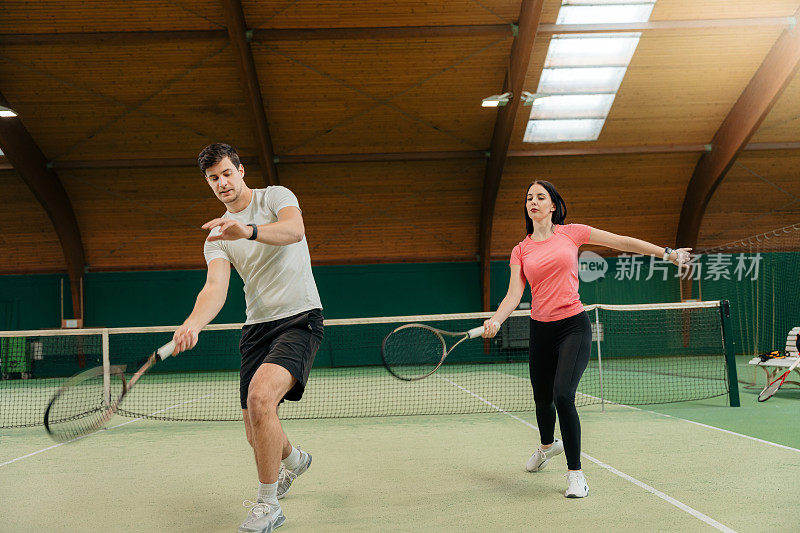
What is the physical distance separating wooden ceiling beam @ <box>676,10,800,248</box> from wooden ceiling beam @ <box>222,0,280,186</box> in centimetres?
1212

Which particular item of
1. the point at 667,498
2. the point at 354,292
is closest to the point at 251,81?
the point at 354,292

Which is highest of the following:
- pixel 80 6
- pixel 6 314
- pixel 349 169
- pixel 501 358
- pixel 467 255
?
pixel 80 6

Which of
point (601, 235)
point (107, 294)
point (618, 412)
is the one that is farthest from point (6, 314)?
point (601, 235)

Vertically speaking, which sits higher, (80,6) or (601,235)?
(80,6)

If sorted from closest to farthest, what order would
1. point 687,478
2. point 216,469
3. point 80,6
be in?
point 687,478 → point 216,469 → point 80,6

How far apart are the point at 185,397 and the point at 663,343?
46.9 ft

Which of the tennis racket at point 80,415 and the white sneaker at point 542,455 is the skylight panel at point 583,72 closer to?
the white sneaker at point 542,455

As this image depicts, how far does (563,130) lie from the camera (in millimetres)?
17453

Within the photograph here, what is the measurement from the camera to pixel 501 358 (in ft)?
63.2

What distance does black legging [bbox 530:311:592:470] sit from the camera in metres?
4.15

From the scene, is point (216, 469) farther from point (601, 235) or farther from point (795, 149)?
point (795, 149)

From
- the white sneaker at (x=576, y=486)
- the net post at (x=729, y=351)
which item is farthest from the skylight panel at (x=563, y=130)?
the white sneaker at (x=576, y=486)

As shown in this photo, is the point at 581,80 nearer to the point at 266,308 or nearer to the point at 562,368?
the point at 562,368

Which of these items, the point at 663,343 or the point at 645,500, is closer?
the point at 645,500
